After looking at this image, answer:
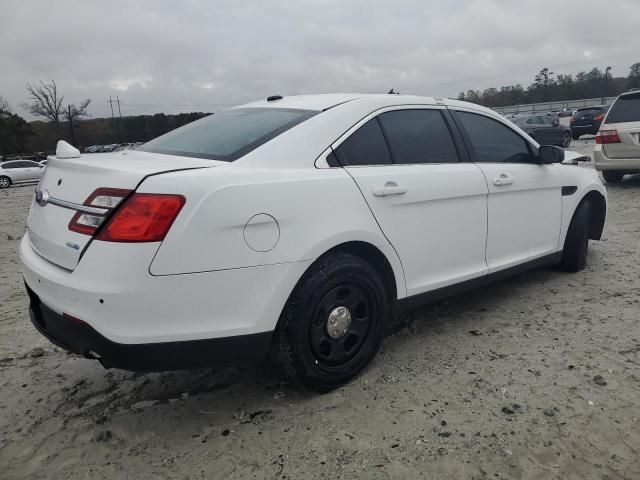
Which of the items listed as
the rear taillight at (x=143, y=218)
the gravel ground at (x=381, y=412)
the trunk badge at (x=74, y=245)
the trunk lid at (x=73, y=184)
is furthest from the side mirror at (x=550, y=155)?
the trunk badge at (x=74, y=245)

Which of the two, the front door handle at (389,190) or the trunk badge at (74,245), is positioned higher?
the front door handle at (389,190)

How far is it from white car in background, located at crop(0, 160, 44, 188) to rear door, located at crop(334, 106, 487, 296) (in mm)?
24459

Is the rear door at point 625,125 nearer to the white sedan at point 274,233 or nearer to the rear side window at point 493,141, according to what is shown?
the rear side window at point 493,141

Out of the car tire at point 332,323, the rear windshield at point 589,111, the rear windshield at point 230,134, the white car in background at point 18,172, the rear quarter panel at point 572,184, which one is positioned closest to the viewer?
the car tire at point 332,323

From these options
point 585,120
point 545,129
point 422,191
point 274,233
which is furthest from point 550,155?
point 585,120

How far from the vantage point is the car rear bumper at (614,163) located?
8961mm

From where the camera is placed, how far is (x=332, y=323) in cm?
274

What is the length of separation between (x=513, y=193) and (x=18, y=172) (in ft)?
84.7

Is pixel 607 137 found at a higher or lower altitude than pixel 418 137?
lower

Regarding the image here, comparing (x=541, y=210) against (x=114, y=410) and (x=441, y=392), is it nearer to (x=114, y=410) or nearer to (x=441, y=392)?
(x=441, y=392)

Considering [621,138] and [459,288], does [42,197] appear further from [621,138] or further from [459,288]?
[621,138]

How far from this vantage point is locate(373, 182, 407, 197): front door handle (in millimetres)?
2871

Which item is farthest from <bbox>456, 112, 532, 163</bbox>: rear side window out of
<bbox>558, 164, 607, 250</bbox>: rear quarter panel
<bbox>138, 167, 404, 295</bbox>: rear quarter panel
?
<bbox>138, 167, 404, 295</bbox>: rear quarter panel

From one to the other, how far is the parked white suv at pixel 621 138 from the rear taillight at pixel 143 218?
903 cm
